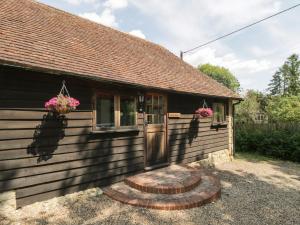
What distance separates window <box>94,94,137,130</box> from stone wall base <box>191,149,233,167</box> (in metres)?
3.45

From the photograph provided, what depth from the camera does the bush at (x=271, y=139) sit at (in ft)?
34.0

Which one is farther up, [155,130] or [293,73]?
[293,73]

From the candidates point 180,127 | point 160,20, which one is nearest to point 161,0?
point 160,20

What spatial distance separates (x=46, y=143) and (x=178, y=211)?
2869 millimetres

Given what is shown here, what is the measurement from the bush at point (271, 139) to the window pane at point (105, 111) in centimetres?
844

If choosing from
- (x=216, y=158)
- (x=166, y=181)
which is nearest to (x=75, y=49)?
(x=166, y=181)

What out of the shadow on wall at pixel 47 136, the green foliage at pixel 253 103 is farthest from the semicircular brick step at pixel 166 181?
the green foliage at pixel 253 103

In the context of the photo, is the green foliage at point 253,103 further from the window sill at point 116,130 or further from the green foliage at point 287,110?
the window sill at point 116,130

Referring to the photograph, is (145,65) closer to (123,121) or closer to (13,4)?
(123,121)

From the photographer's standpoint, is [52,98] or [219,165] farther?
[219,165]

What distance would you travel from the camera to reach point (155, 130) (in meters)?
7.04

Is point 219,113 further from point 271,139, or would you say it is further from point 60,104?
point 60,104

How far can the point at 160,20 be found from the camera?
36.9ft

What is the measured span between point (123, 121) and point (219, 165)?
16.2ft
